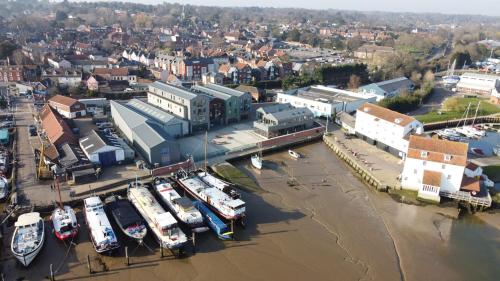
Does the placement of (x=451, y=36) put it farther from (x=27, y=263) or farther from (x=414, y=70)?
(x=27, y=263)

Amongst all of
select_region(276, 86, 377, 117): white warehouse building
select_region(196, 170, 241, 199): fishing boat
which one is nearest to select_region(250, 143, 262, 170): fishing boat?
select_region(196, 170, 241, 199): fishing boat

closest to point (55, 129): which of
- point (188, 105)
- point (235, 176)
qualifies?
point (188, 105)

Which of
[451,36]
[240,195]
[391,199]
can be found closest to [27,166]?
[240,195]

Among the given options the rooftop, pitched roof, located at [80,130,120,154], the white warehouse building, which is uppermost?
the rooftop

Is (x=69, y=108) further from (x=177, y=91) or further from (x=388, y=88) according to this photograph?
(x=388, y=88)

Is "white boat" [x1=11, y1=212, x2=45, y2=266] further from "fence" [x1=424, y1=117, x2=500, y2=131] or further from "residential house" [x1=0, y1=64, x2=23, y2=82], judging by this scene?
"residential house" [x1=0, y1=64, x2=23, y2=82]

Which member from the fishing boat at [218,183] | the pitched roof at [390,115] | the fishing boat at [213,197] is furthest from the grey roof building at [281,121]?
the fishing boat at [213,197]

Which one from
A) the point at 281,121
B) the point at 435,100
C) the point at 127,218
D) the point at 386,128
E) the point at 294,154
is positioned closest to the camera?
the point at 127,218
